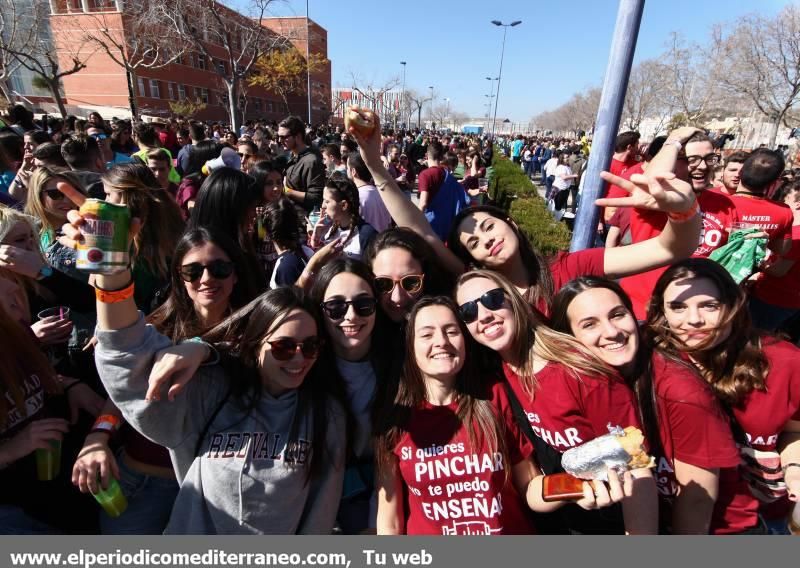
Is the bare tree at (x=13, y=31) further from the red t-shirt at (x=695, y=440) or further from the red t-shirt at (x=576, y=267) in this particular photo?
the red t-shirt at (x=695, y=440)

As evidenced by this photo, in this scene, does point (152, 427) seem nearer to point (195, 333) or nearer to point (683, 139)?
point (195, 333)

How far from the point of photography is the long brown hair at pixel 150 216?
9.16 ft

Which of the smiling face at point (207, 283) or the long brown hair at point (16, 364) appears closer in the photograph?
the long brown hair at point (16, 364)

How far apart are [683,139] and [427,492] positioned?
84.9 inches

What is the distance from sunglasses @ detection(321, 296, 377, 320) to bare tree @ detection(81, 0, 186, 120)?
21380 millimetres

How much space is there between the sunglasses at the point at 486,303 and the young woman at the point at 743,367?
76cm

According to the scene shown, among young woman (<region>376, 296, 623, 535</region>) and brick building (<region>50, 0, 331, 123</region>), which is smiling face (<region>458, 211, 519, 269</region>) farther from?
brick building (<region>50, 0, 331, 123</region>)

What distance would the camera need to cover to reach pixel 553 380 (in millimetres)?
1796

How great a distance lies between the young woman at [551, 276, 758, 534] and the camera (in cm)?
169

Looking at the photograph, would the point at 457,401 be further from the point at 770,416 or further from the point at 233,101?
the point at 233,101

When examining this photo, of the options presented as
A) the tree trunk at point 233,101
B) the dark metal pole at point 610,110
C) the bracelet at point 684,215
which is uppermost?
the tree trunk at point 233,101

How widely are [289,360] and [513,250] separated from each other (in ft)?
4.51

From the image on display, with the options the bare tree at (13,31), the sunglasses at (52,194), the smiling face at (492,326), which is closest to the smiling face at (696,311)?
the smiling face at (492,326)

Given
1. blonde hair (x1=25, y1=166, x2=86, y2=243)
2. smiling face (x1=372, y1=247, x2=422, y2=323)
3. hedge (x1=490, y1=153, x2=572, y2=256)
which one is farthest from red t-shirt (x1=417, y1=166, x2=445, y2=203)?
blonde hair (x1=25, y1=166, x2=86, y2=243)
